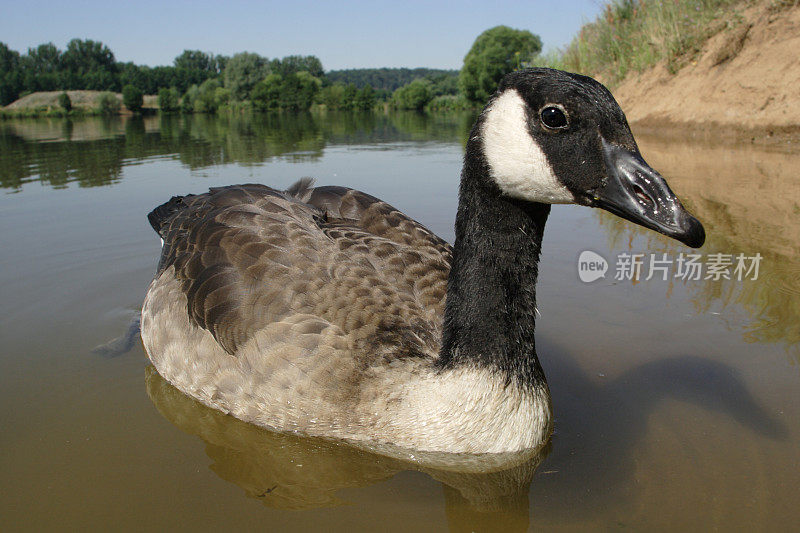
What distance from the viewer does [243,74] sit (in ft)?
301

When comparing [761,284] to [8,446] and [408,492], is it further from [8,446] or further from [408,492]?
[8,446]

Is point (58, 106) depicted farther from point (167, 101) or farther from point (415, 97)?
point (415, 97)

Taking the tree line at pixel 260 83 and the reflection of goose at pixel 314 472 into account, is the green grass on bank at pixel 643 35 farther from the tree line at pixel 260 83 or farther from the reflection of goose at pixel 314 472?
the tree line at pixel 260 83

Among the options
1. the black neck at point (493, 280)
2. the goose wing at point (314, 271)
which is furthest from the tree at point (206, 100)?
the black neck at point (493, 280)

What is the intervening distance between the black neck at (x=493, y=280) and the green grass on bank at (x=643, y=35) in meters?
14.8

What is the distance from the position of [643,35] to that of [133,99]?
70.9m

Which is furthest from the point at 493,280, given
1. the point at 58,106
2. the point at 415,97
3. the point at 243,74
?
the point at 243,74

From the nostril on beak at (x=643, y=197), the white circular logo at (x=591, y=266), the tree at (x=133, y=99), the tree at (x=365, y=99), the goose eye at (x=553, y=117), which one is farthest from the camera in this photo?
the tree at (x=365, y=99)

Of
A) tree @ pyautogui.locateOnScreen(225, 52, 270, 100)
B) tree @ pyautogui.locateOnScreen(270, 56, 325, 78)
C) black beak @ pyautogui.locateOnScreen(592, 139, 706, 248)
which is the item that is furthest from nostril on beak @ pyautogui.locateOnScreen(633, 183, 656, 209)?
tree @ pyautogui.locateOnScreen(270, 56, 325, 78)

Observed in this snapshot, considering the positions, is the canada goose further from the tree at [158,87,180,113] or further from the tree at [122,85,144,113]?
the tree at [122,85,144,113]

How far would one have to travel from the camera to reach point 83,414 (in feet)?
13.2

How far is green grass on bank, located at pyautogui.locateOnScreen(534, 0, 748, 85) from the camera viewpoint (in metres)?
15.9

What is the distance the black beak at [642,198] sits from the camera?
8.34 ft

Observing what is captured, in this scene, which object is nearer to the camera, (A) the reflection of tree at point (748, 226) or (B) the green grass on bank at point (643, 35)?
(A) the reflection of tree at point (748, 226)
